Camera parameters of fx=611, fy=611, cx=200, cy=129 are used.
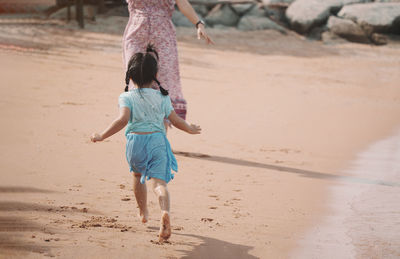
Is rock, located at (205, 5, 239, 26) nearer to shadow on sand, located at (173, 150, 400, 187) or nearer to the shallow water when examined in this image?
the shallow water

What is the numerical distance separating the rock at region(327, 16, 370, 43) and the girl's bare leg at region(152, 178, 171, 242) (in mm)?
14797

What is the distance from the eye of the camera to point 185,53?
1366 centimetres

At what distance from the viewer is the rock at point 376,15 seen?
57.0 ft

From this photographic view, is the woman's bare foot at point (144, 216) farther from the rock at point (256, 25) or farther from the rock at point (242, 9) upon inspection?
the rock at point (242, 9)

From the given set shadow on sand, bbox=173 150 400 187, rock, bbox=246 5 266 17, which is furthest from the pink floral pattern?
rock, bbox=246 5 266 17

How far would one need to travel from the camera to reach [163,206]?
3.30 meters

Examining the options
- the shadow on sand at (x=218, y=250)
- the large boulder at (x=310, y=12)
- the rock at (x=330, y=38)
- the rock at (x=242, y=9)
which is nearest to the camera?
the shadow on sand at (x=218, y=250)

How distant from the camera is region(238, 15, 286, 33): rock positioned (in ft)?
59.1

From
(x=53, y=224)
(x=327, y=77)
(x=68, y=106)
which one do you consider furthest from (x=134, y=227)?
(x=327, y=77)

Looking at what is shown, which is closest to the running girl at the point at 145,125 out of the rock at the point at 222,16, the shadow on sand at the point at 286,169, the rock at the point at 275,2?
the shadow on sand at the point at 286,169

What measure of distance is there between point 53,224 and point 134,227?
48cm

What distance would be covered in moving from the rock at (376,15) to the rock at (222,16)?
3139 millimetres

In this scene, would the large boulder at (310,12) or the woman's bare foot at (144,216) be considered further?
the large boulder at (310,12)

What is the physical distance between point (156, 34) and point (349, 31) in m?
13.0
